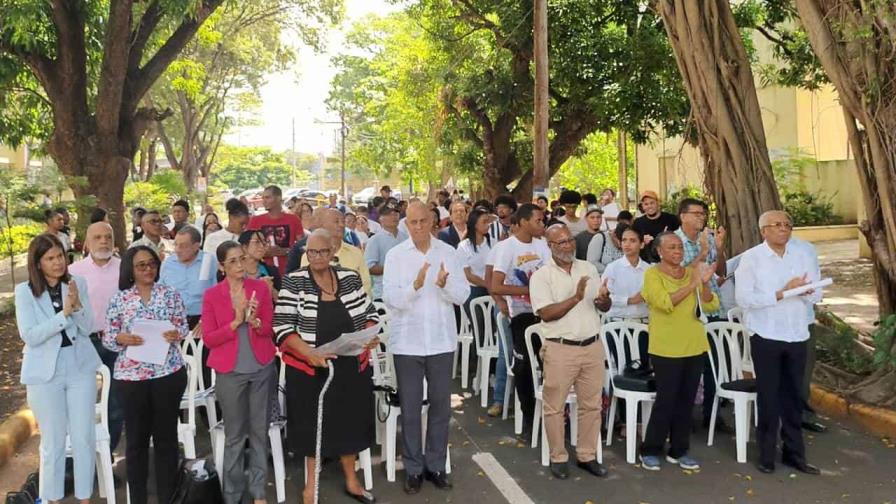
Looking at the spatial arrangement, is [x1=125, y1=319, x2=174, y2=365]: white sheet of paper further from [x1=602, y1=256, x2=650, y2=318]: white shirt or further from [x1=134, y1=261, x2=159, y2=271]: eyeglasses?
[x1=602, y1=256, x2=650, y2=318]: white shirt

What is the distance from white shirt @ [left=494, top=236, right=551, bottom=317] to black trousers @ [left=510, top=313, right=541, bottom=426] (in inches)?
2.6

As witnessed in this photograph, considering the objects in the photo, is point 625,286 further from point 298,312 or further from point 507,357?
point 298,312

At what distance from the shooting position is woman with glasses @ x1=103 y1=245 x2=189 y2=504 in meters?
4.73

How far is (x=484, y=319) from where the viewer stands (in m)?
7.72

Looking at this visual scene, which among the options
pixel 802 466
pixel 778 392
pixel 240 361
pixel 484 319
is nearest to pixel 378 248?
pixel 484 319

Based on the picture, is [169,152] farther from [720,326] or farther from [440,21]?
[720,326]

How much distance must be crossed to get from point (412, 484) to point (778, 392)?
244 cm

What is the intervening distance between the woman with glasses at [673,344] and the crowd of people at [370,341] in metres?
0.01

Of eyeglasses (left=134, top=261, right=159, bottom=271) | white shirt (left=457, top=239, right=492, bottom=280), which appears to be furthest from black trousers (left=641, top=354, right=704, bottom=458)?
eyeglasses (left=134, top=261, right=159, bottom=271)

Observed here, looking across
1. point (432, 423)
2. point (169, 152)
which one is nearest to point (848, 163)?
point (432, 423)

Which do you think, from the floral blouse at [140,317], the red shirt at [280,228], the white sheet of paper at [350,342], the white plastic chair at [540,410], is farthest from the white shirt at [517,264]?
the floral blouse at [140,317]

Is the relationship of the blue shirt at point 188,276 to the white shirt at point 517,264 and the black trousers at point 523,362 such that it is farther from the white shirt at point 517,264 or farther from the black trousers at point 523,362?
the black trousers at point 523,362

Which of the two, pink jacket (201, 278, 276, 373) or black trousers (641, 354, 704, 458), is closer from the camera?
pink jacket (201, 278, 276, 373)

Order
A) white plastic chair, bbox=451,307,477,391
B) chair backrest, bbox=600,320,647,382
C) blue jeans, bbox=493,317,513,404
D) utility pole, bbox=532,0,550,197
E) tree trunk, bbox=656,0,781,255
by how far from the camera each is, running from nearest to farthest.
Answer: chair backrest, bbox=600,320,647,382
blue jeans, bbox=493,317,513,404
tree trunk, bbox=656,0,781,255
white plastic chair, bbox=451,307,477,391
utility pole, bbox=532,0,550,197
